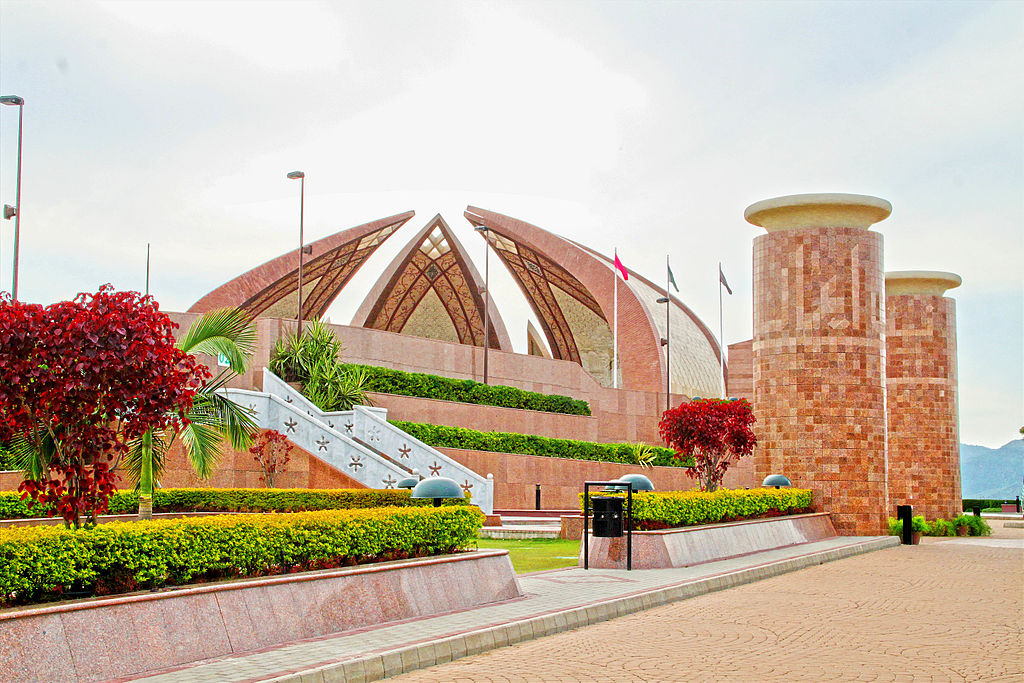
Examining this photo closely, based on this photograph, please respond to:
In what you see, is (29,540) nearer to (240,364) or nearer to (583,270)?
(240,364)

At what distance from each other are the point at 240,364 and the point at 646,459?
17747 millimetres

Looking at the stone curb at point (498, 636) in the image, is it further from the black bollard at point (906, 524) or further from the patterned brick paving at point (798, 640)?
the black bollard at point (906, 524)

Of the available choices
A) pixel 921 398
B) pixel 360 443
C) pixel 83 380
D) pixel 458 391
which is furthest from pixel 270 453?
pixel 921 398

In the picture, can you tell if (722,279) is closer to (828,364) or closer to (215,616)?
(828,364)

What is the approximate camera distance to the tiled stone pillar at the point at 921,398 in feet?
86.1

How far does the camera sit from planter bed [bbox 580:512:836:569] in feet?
41.7

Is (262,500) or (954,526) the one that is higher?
(262,500)

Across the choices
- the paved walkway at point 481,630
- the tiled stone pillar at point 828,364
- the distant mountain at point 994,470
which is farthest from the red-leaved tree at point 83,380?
the distant mountain at point 994,470

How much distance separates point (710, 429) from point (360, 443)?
650 cm

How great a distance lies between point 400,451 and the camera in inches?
795

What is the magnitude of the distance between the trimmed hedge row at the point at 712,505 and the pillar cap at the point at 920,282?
28.5 feet

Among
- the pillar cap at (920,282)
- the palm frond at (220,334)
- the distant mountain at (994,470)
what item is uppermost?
the pillar cap at (920,282)

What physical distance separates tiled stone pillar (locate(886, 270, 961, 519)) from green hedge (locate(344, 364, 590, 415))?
28.1 ft

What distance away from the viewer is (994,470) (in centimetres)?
18612
